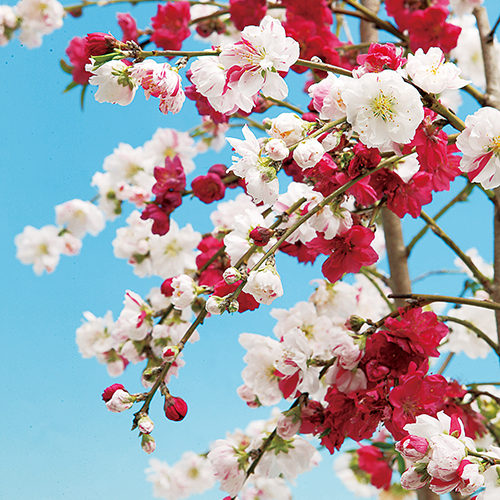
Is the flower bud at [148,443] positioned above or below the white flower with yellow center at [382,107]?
below

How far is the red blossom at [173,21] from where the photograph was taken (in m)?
0.94

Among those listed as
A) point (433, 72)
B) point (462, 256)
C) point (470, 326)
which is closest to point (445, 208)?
point (462, 256)

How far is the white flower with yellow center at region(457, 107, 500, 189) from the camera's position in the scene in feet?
1.62

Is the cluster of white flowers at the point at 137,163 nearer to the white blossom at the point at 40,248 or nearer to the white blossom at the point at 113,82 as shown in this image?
the white blossom at the point at 40,248

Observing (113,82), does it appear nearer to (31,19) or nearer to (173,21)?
(173,21)

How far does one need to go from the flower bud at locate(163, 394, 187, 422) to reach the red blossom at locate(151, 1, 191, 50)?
636 mm

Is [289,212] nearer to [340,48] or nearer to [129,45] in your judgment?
[129,45]

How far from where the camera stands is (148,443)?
1.72ft

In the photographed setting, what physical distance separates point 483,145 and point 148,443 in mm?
420

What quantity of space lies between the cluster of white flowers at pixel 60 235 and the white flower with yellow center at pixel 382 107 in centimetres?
84

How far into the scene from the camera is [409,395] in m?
0.59

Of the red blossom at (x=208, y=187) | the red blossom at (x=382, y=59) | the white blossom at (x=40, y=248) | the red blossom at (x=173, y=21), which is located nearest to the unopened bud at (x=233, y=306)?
the red blossom at (x=382, y=59)

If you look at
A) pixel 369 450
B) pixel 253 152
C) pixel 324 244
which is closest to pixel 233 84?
pixel 253 152

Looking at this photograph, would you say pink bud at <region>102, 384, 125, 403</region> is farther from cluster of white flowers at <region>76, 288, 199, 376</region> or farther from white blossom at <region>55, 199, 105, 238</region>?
white blossom at <region>55, 199, 105, 238</region>
